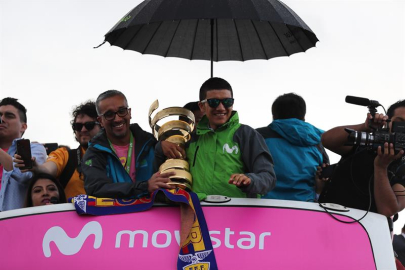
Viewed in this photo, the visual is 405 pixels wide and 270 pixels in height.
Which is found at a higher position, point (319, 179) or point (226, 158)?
point (226, 158)

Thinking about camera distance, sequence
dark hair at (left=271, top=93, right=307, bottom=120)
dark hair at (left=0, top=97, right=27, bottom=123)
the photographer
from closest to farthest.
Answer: the photographer, dark hair at (left=271, top=93, right=307, bottom=120), dark hair at (left=0, top=97, right=27, bottom=123)

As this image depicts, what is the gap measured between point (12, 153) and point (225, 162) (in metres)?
2.31

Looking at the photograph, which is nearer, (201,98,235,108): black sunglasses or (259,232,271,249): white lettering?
(259,232,271,249): white lettering

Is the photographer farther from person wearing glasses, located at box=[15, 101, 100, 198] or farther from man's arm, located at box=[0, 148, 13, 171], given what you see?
man's arm, located at box=[0, 148, 13, 171]

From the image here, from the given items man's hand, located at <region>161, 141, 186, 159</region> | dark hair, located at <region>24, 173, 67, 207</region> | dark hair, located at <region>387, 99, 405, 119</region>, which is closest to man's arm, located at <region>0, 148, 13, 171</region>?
dark hair, located at <region>24, 173, 67, 207</region>

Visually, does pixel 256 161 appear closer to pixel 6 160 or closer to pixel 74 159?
pixel 74 159

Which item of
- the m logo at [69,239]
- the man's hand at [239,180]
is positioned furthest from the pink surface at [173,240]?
the man's hand at [239,180]

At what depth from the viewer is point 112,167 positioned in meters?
4.05

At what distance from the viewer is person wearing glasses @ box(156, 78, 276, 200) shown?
363cm

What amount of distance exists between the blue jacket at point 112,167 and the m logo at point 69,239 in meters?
0.49

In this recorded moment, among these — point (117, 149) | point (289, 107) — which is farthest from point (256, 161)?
point (289, 107)

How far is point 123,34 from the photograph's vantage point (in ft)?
16.5

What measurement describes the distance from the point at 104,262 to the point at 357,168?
1.81 metres

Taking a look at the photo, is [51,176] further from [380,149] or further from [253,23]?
[380,149]
